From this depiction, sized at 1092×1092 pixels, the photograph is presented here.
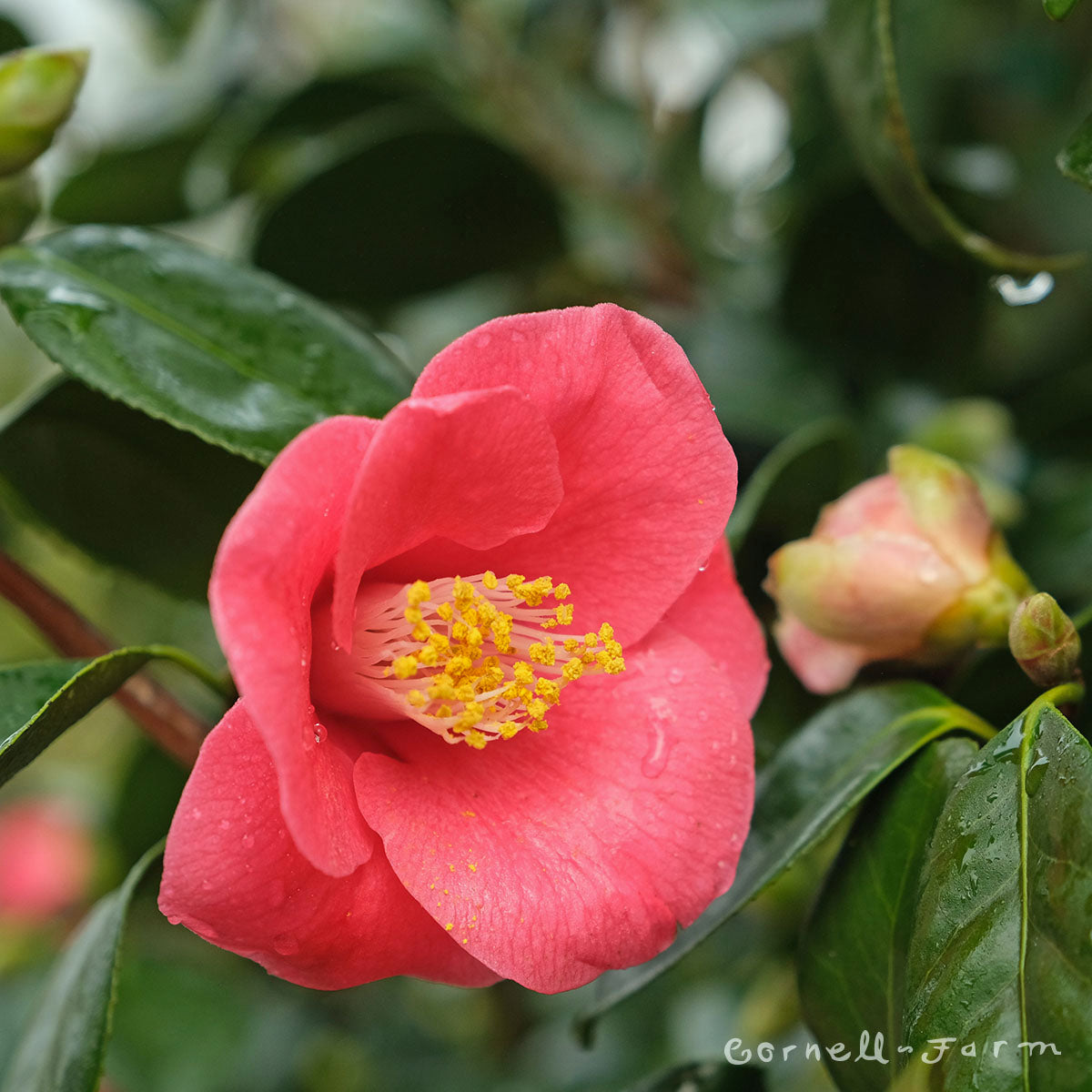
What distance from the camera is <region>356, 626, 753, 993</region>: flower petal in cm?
54

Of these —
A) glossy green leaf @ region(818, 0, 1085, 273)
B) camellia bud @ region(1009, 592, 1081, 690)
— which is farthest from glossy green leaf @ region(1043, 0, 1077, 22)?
camellia bud @ region(1009, 592, 1081, 690)

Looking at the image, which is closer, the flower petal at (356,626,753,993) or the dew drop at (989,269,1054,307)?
the flower petal at (356,626,753,993)

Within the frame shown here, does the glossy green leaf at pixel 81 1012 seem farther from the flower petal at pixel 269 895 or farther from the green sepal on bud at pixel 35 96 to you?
the green sepal on bud at pixel 35 96

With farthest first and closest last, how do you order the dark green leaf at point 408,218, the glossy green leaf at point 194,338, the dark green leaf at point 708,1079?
the dark green leaf at point 408,218, the dark green leaf at point 708,1079, the glossy green leaf at point 194,338

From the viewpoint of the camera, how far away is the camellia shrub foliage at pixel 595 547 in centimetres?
53

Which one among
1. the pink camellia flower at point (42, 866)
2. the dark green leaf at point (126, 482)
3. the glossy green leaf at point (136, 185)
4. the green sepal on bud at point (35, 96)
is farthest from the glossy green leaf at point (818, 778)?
the pink camellia flower at point (42, 866)

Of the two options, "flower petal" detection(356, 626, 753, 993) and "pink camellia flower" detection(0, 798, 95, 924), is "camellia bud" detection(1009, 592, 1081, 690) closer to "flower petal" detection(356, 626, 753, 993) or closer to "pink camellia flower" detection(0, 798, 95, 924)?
"flower petal" detection(356, 626, 753, 993)

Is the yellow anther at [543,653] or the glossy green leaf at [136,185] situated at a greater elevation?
the glossy green leaf at [136,185]

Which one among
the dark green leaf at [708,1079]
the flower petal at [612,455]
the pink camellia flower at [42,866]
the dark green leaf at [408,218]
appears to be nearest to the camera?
the flower petal at [612,455]

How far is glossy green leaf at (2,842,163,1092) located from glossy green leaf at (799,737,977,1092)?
40 cm

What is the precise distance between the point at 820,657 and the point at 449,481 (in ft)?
1.04

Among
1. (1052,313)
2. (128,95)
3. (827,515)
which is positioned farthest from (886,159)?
(128,95)

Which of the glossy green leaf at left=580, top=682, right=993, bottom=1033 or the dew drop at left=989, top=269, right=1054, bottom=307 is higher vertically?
the dew drop at left=989, top=269, right=1054, bottom=307

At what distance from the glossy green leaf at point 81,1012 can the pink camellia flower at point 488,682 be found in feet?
0.53
